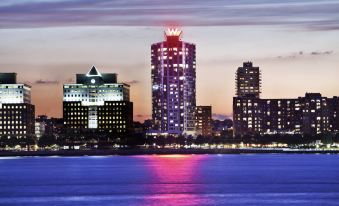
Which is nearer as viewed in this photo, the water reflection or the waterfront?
the water reflection

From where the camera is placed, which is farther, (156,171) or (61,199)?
(156,171)

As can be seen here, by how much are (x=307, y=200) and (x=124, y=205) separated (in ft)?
65.2

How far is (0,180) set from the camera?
155125 mm

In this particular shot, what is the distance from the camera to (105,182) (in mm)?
146500

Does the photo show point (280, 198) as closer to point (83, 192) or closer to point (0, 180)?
point (83, 192)

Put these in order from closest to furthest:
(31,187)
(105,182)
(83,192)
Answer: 1. (83,192)
2. (31,187)
3. (105,182)

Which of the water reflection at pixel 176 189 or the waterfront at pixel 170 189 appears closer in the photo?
the water reflection at pixel 176 189

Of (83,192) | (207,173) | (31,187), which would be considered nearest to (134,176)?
(207,173)

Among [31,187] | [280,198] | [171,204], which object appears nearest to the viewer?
[171,204]

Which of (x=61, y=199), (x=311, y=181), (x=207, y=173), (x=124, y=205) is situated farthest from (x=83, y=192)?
(x=207, y=173)

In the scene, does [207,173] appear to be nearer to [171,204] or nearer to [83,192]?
[83,192]

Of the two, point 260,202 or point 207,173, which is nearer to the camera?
point 260,202

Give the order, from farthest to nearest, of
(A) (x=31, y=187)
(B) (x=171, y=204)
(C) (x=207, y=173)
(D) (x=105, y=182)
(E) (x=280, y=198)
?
1. (C) (x=207, y=173)
2. (D) (x=105, y=182)
3. (A) (x=31, y=187)
4. (E) (x=280, y=198)
5. (B) (x=171, y=204)

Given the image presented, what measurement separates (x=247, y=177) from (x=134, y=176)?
58.8ft
